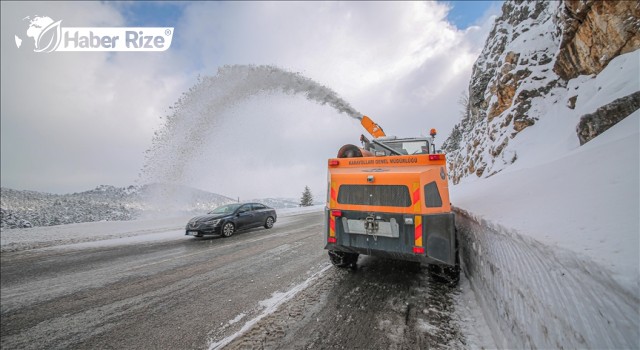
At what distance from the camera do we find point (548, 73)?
650 inches

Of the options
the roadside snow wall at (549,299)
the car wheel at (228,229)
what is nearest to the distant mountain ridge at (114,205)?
the car wheel at (228,229)

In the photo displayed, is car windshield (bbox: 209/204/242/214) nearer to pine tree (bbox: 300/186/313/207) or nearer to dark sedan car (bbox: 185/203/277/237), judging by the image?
dark sedan car (bbox: 185/203/277/237)

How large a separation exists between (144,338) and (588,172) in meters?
6.05

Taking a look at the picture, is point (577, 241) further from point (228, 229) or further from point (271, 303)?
point (228, 229)

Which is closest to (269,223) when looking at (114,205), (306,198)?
(114,205)

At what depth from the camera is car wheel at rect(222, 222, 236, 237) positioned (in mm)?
10781

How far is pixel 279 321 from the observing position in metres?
3.31

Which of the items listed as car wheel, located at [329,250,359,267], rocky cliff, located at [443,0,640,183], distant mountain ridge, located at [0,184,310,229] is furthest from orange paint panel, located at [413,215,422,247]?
distant mountain ridge, located at [0,184,310,229]

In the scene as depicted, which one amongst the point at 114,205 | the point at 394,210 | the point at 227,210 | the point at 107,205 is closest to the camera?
the point at 394,210

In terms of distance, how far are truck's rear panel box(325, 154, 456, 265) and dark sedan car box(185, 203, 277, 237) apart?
741cm

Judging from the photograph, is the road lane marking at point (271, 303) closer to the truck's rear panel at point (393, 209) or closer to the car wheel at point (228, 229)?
the truck's rear panel at point (393, 209)

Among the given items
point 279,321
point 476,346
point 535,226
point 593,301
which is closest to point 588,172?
point 535,226

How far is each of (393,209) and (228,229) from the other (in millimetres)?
8801

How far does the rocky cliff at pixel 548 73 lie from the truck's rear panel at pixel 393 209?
5627 millimetres
